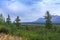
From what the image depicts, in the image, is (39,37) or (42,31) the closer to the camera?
(39,37)

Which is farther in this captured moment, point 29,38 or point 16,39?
point 29,38

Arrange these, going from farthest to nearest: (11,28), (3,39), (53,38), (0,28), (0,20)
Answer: (0,20) < (11,28) < (0,28) < (53,38) < (3,39)

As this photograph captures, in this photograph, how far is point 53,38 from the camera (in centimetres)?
1275

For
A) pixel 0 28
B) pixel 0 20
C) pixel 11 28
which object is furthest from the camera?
pixel 0 20

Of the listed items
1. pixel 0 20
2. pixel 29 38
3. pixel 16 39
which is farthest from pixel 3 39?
pixel 0 20

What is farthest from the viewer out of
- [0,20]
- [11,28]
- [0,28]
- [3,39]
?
[0,20]

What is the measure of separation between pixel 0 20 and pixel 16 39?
22.1ft

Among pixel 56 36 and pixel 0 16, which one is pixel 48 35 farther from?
pixel 0 16

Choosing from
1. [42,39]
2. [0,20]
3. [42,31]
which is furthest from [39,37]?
[0,20]

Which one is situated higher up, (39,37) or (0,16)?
(0,16)

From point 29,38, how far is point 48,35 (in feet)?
3.29

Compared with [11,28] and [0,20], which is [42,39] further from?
[0,20]

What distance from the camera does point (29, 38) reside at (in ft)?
42.9

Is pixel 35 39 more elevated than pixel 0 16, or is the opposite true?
pixel 0 16
